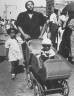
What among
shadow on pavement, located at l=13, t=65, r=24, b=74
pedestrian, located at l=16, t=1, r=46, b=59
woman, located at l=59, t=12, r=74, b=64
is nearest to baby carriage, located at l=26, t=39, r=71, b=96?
pedestrian, located at l=16, t=1, r=46, b=59

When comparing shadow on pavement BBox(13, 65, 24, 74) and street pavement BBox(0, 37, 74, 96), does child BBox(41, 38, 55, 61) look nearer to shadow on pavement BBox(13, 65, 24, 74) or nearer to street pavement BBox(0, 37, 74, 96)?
street pavement BBox(0, 37, 74, 96)

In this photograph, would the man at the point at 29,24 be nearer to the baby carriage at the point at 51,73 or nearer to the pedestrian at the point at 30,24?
the pedestrian at the point at 30,24

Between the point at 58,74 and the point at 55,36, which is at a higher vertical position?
the point at 58,74

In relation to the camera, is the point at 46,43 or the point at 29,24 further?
the point at 29,24

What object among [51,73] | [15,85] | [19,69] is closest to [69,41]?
[19,69]

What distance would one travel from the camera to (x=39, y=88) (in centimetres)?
566

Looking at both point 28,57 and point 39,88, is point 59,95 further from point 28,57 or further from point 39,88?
point 28,57

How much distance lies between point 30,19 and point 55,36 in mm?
6169

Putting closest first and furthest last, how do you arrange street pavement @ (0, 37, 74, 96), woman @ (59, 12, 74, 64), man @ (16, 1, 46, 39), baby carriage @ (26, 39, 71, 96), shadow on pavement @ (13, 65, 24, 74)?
baby carriage @ (26, 39, 71, 96) → street pavement @ (0, 37, 74, 96) → man @ (16, 1, 46, 39) → shadow on pavement @ (13, 65, 24, 74) → woman @ (59, 12, 74, 64)

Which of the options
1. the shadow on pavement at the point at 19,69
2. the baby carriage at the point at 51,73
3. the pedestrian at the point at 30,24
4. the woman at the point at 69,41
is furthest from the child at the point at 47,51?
the woman at the point at 69,41

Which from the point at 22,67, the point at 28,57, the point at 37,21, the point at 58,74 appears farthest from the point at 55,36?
the point at 58,74

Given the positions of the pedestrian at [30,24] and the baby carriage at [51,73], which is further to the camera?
the pedestrian at [30,24]

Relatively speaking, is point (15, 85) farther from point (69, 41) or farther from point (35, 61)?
point (69, 41)

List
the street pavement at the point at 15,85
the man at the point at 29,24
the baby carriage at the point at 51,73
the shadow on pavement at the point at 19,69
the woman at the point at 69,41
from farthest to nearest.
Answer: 1. the woman at the point at 69,41
2. the shadow on pavement at the point at 19,69
3. the man at the point at 29,24
4. the street pavement at the point at 15,85
5. the baby carriage at the point at 51,73
